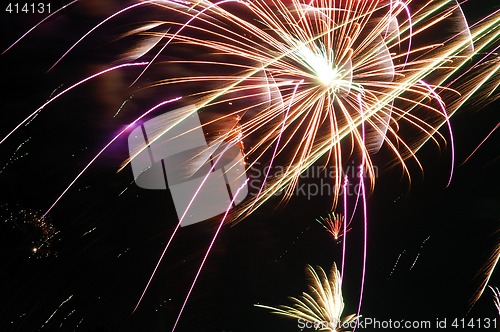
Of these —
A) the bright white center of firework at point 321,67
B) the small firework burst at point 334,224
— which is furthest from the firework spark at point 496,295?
the bright white center of firework at point 321,67

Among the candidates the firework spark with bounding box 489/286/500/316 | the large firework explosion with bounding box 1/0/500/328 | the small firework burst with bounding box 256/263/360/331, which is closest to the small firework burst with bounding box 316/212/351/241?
the small firework burst with bounding box 256/263/360/331

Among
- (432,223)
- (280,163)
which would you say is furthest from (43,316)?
(432,223)

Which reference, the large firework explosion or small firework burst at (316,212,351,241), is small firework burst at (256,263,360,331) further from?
the large firework explosion

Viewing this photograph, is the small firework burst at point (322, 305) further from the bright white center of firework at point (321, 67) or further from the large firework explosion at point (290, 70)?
the bright white center of firework at point (321, 67)

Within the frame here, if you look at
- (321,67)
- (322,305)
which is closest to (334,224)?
(322,305)

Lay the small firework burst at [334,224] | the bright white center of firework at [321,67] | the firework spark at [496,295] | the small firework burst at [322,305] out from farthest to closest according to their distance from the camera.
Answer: the firework spark at [496,295] < the small firework burst at [334,224] < the small firework burst at [322,305] < the bright white center of firework at [321,67]

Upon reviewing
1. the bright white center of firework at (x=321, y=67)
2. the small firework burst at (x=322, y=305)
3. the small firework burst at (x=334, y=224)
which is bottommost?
the small firework burst at (x=322, y=305)

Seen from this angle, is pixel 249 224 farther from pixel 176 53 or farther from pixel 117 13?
pixel 117 13

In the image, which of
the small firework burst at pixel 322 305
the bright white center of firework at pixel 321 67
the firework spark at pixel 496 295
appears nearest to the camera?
the bright white center of firework at pixel 321 67
